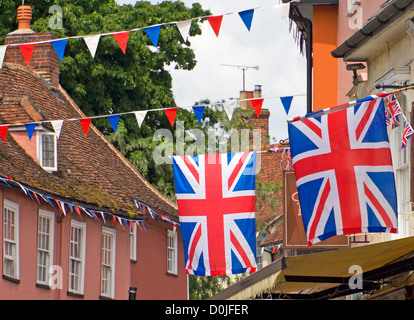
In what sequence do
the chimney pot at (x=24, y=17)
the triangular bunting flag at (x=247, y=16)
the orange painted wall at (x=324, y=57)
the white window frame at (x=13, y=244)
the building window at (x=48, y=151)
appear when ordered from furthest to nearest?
the chimney pot at (x=24, y=17) → the building window at (x=48, y=151) → the white window frame at (x=13, y=244) → the orange painted wall at (x=324, y=57) → the triangular bunting flag at (x=247, y=16)

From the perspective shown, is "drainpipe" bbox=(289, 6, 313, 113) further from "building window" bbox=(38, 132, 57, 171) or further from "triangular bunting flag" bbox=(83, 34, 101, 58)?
"triangular bunting flag" bbox=(83, 34, 101, 58)

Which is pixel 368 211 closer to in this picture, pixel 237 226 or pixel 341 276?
pixel 341 276

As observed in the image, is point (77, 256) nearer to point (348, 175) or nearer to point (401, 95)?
point (401, 95)

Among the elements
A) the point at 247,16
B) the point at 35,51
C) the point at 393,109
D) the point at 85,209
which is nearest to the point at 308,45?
the point at 85,209

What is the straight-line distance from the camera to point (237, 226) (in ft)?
61.1

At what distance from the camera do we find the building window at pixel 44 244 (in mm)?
25844

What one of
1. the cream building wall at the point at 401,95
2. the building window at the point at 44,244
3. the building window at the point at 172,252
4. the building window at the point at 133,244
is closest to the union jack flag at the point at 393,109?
the cream building wall at the point at 401,95

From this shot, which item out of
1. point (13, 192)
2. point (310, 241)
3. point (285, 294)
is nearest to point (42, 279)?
point (13, 192)

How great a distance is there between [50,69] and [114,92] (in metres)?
4.46

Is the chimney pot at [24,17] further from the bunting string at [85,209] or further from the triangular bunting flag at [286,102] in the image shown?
the triangular bunting flag at [286,102]

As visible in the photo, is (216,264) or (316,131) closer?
(316,131)

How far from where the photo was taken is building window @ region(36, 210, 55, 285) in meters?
25.8

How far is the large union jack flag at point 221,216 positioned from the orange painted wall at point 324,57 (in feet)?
16.1
